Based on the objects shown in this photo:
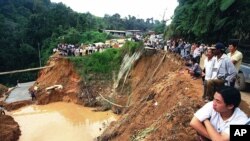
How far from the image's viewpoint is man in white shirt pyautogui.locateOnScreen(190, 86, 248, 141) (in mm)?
3775

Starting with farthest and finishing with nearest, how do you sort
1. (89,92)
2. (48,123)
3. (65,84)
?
1. (65,84)
2. (89,92)
3. (48,123)

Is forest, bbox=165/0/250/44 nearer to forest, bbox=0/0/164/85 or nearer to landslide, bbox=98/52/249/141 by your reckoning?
landslide, bbox=98/52/249/141

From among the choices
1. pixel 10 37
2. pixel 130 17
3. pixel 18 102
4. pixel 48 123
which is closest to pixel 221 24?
pixel 48 123

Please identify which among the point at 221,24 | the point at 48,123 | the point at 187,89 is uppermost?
the point at 221,24

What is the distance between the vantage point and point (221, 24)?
18.1m

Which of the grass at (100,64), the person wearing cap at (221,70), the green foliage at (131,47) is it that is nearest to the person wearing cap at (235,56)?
the person wearing cap at (221,70)

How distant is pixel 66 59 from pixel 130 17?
246 ft

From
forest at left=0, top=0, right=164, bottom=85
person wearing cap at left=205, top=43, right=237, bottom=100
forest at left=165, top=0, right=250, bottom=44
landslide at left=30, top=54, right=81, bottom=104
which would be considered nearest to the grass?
landslide at left=30, top=54, right=81, bottom=104

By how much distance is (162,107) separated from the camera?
13.8m

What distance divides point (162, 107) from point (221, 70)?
5.98 meters

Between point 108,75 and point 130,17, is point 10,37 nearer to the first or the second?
point 108,75

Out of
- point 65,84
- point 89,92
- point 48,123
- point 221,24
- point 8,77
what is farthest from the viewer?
point 8,77

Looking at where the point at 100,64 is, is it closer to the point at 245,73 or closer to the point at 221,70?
the point at 245,73

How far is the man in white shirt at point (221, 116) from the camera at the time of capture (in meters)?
3.78
